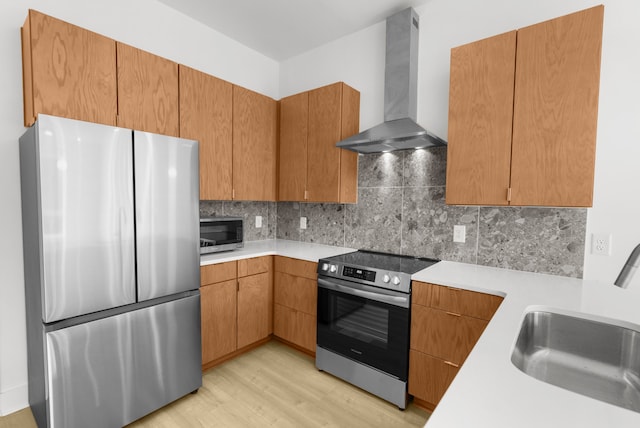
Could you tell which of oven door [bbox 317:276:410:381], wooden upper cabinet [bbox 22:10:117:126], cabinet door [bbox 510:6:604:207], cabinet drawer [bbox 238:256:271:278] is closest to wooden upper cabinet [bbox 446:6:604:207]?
cabinet door [bbox 510:6:604:207]

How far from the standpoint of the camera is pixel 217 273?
7.91ft

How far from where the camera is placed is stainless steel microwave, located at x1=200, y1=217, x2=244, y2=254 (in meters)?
2.54

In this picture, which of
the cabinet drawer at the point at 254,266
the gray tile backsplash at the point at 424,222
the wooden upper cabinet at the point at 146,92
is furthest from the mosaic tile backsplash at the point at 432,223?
the wooden upper cabinet at the point at 146,92

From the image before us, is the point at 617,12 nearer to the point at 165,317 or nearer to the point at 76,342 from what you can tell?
the point at 165,317

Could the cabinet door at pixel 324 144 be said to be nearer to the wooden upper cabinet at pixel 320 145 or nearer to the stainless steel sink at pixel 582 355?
the wooden upper cabinet at pixel 320 145

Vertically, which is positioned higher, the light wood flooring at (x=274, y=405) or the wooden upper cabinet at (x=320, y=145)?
the wooden upper cabinet at (x=320, y=145)

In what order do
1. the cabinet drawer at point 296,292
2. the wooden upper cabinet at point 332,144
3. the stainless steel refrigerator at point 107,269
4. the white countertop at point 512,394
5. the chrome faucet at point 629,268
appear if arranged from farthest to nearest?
1. the wooden upper cabinet at point 332,144
2. the cabinet drawer at point 296,292
3. the stainless steel refrigerator at point 107,269
4. the chrome faucet at point 629,268
5. the white countertop at point 512,394

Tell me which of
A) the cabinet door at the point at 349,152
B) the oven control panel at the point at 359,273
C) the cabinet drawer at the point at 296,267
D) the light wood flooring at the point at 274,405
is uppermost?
the cabinet door at the point at 349,152

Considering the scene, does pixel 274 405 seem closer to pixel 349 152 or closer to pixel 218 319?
pixel 218 319

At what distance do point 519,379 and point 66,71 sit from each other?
2.58 meters

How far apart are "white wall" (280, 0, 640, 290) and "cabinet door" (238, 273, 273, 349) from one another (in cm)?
184

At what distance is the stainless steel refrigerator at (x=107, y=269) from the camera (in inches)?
60.9

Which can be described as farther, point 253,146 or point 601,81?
point 253,146

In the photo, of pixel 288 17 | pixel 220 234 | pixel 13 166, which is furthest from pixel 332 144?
pixel 13 166
